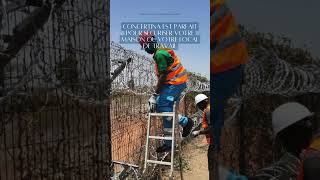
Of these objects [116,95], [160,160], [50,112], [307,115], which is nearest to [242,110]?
[307,115]

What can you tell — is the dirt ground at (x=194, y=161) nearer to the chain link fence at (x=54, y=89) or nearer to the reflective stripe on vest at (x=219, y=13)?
the chain link fence at (x=54, y=89)

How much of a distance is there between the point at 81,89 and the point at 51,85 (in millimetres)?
335

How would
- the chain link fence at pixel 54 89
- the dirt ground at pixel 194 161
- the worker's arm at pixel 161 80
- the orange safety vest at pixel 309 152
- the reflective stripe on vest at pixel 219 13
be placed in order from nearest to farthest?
the orange safety vest at pixel 309 152 → the reflective stripe on vest at pixel 219 13 → the chain link fence at pixel 54 89 → the worker's arm at pixel 161 80 → the dirt ground at pixel 194 161

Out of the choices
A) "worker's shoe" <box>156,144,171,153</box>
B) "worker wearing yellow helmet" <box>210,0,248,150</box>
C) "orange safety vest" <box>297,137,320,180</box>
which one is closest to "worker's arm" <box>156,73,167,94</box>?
"worker's shoe" <box>156,144,171,153</box>

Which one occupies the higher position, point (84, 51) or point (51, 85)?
point (84, 51)

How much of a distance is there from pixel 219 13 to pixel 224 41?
160 mm

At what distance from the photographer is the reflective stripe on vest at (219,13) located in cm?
228

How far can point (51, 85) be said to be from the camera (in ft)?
9.11

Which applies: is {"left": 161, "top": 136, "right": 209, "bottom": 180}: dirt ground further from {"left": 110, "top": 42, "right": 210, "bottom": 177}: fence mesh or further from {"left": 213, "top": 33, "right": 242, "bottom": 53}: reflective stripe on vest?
{"left": 213, "top": 33, "right": 242, "bottom": 53}: reflective stripe on vest

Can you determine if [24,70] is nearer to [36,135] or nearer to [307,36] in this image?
[36,135]

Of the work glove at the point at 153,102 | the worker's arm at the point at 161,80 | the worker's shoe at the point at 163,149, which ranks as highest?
the worker's arm at the point at 161,80

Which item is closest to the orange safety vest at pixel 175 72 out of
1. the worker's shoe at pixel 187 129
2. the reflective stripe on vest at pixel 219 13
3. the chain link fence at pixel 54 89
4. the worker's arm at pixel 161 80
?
the worker's arm at pixel 161 80

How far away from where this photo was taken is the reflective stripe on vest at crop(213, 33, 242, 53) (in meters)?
2.30

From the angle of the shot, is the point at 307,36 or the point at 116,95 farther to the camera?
the point at 116,95
